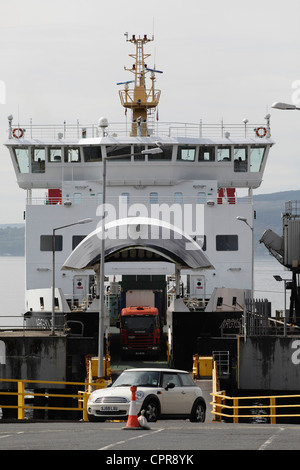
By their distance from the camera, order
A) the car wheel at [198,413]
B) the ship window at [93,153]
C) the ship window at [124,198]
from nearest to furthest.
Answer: the car wheel at [198,413]
the ship window at [124,198]
the ship window at [93,153]

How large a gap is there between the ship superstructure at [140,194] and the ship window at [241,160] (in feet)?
0.16

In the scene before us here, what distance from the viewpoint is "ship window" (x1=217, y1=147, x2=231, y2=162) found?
1893 inches

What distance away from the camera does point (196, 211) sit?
4466 centimetres

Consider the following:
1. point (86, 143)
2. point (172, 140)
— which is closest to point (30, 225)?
point (86, 143)

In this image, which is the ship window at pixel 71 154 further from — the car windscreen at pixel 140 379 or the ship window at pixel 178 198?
the car windscreen at pixel 140 379

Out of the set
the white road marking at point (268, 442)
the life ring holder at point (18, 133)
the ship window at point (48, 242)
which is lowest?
the white road marking at point (268, 442)

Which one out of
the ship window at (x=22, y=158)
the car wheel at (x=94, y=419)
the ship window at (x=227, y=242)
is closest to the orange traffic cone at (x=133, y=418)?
the car wheel at (x=94, y=419)

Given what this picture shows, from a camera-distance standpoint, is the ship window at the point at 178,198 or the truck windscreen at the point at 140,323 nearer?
the truck windscreen at the point at 140,323

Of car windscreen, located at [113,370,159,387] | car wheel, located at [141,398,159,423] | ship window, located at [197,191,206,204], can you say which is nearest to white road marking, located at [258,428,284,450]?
car wheel, located at [141,398,159,423]

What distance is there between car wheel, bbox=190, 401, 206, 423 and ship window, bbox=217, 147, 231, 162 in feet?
86.1

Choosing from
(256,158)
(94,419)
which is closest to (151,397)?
(94,419)

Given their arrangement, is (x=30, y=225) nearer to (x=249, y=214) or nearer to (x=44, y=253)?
(x=44, y=253)

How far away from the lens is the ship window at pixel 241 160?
48.4 meters

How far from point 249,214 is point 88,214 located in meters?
7.37
